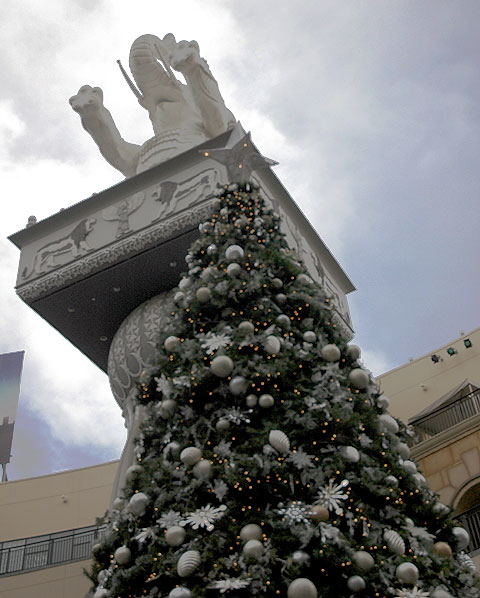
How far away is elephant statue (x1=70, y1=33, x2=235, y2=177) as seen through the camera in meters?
7.16

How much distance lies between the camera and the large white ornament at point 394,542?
273 cm

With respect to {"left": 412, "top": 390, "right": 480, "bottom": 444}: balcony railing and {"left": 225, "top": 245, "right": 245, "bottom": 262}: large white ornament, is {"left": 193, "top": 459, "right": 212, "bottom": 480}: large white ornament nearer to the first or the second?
{"left": 225, "top": 245, "right": 245, "bottom": 262}: large white ornament

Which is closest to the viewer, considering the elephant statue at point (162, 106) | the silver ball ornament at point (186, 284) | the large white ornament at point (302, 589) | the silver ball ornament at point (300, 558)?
the large white ornament at point (302, 589)

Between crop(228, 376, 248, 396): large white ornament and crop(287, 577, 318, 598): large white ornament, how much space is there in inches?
39.9

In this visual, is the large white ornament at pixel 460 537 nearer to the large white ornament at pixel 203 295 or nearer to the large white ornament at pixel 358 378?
the large white ornament at pixel 358 378

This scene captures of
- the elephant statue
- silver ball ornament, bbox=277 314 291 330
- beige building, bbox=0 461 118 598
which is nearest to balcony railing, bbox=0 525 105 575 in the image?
beige building, bbox=0 461 118 598

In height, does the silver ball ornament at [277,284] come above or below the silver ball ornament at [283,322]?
above

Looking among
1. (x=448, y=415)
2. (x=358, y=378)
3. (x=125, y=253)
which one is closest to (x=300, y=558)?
(x=358, y=378)

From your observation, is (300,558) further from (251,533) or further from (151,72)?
(151,72)

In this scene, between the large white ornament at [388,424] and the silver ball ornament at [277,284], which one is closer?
the large white ornament at [388,424]

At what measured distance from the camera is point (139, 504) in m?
3.07

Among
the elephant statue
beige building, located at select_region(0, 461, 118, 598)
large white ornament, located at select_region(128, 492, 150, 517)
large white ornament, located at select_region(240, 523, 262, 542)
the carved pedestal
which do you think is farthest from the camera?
beige building, located at select_region(0, 461, 118, 598)

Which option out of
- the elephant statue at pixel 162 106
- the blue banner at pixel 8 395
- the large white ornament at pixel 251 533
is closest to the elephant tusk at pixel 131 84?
the elephant statue at pixel 162 106

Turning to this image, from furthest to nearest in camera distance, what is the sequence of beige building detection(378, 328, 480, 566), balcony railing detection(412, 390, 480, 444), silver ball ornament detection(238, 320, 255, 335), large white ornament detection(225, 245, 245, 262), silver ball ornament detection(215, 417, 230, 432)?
balcony railing detection(412, 390, 480, 444) < beige building detection(378, 328, 480, 566) < large white ornament detection(225, 245, 245, 262) < silver ball ornament detection(238, 320, 255, 335) < silver ball ornament detection(215, 417, 230, 432)
